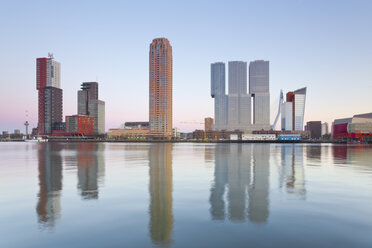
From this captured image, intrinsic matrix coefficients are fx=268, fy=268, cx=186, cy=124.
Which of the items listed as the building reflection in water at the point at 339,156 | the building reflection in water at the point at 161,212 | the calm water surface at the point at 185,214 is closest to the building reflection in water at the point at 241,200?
the calm water surface at the point at 185,214

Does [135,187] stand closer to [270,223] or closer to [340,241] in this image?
[270,223]

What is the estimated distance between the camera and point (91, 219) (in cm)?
1386

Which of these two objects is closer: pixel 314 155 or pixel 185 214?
pixel 185 214

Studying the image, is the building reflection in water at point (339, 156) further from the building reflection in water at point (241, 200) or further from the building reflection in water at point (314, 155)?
the building reflection in water at point (241, 200)

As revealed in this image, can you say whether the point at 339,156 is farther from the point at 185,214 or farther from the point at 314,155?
the point at 185,214

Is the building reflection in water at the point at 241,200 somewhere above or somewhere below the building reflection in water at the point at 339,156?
above

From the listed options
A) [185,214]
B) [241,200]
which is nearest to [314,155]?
[241,200]

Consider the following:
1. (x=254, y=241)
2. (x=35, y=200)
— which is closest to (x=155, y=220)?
(x=254, y=241)

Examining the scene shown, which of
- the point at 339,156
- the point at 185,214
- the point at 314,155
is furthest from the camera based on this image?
the point at 314,155

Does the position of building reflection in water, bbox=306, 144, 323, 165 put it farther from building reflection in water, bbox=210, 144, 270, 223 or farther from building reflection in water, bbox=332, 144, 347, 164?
building reflection in water, bbox=210, 144, 270, 223

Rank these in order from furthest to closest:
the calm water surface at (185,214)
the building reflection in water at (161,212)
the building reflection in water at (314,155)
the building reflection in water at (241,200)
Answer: the building reflection in water at (314,155)
the building reflection in water at (241,200)
the building reflection in water at (161,212)
the calm water surface at (185,214)

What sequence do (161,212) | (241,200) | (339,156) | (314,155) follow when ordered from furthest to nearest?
(314,155), (339,156), (241,200), (161,212)

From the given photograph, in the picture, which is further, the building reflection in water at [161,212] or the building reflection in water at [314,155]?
the building reflection in water at [314,155]

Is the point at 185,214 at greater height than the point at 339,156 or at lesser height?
greater
